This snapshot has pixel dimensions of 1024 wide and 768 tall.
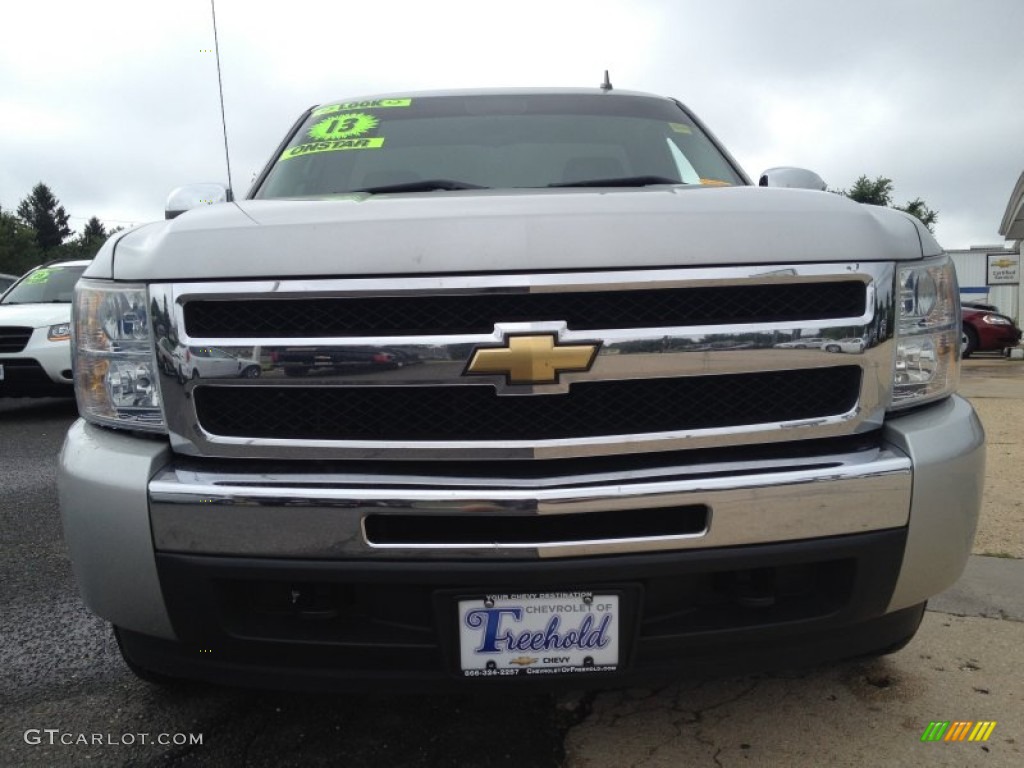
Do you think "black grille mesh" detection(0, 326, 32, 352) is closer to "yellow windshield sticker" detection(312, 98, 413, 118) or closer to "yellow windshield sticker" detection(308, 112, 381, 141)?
"yellow windshield sticker" detection(312, 98, 413, 118)

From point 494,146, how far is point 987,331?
58.7 ft

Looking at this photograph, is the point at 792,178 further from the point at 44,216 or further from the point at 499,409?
the point at 44,216

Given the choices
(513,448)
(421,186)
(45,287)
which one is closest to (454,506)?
(513,448)

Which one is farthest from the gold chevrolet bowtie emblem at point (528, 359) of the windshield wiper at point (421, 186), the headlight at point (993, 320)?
the headlight at point (993, 320)

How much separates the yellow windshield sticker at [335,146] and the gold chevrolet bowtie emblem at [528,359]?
1.60 metres

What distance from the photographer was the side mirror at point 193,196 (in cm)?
290

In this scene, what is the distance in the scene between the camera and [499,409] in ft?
5.46

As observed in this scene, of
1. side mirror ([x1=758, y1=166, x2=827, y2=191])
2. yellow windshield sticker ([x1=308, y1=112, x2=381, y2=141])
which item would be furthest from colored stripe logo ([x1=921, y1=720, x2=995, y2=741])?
yellow windshield sticker ([x1=308, y1=112, x2=381, y2=141])

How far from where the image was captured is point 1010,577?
123 inches

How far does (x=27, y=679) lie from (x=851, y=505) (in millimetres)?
2279

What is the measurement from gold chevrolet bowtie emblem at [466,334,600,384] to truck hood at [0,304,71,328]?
6.90 m

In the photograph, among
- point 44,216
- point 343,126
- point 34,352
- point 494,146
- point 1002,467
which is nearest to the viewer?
point 494,146

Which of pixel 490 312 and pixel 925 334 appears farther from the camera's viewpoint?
pixel 925 334

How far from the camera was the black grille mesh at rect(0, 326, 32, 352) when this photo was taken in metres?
7.37
